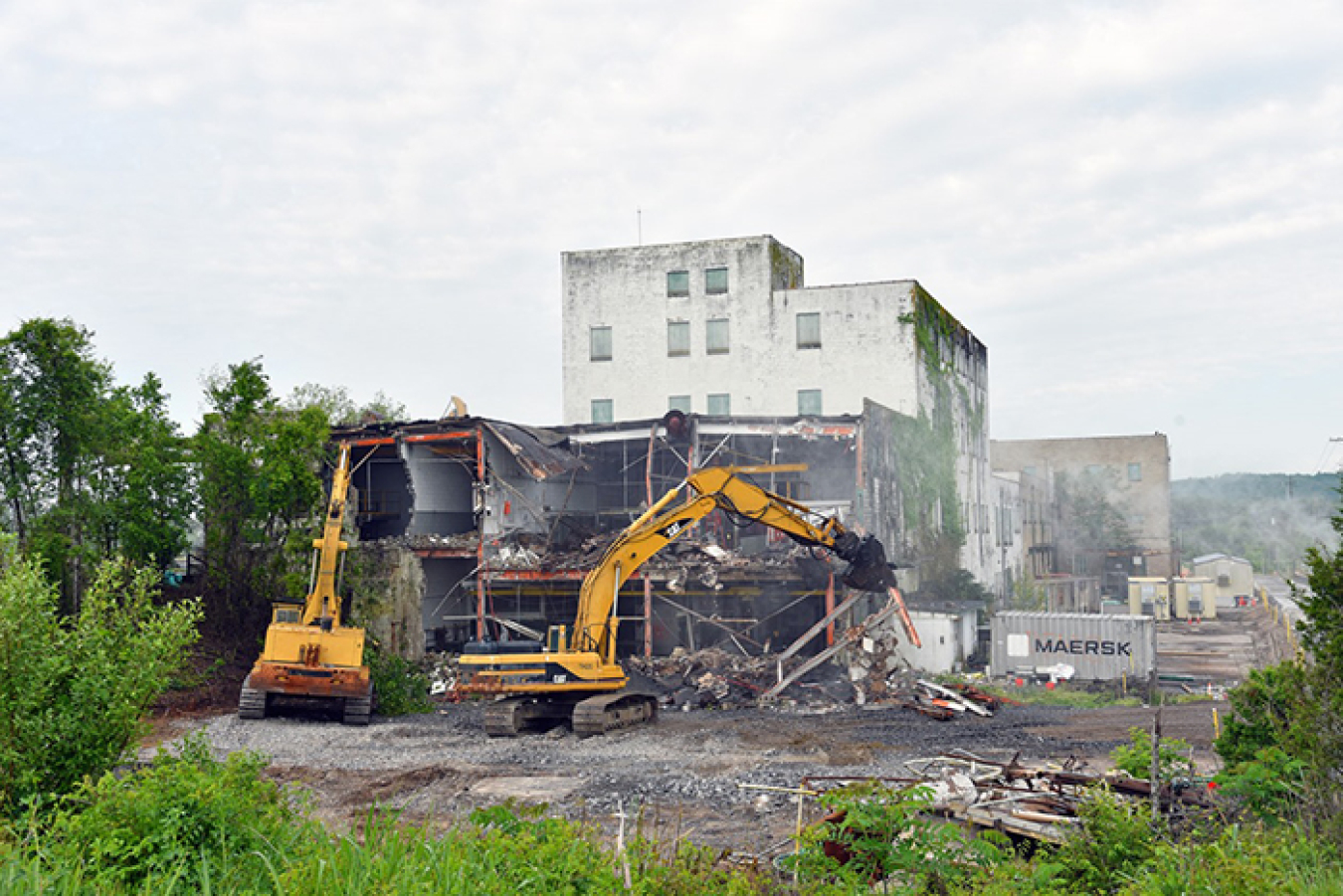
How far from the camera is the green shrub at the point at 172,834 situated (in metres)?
7.45

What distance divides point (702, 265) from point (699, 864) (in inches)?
1347

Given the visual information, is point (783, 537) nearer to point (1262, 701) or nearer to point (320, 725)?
point (320, 725)

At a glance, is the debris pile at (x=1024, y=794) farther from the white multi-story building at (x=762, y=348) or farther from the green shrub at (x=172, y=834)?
Result: the white multi-story building at (x=762, y=348)

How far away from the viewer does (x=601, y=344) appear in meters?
42.1

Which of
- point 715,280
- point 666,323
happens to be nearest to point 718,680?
point 666,323

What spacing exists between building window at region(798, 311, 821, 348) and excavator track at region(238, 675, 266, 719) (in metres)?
24.6

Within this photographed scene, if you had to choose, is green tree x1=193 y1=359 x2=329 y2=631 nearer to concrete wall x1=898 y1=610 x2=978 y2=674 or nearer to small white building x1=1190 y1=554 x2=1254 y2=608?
concrete wall x1=898 y1=610 x2=978 y2=674

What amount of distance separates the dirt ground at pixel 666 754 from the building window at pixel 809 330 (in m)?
19.1

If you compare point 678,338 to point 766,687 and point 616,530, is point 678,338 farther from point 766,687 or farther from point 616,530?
point 766,687

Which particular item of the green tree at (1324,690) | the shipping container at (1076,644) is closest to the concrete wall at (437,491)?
the shipping container at (1076,644)

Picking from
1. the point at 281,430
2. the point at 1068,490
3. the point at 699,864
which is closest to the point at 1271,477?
the point at 1068,490

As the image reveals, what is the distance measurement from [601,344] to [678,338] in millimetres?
3258

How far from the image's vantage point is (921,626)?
27719mm

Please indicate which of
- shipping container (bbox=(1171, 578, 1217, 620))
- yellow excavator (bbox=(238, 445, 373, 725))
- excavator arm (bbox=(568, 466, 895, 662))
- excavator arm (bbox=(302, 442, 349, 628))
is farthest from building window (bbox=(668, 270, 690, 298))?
shipping container (bbox=(1171, 578, 1217, 620))
